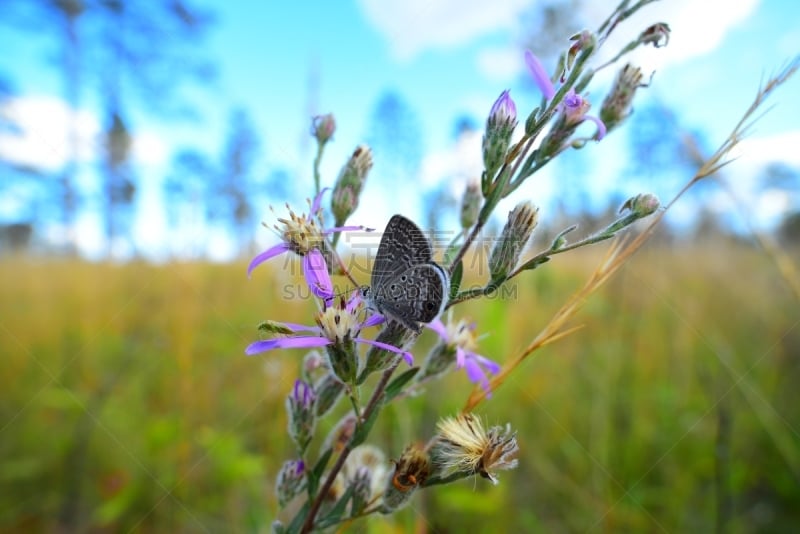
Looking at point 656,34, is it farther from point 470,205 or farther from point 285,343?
point 285,343

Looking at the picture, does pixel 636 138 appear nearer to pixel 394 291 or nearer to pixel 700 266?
pixel 394 291

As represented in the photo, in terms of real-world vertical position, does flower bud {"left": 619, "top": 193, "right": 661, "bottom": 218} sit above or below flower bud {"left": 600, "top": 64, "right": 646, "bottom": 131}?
below

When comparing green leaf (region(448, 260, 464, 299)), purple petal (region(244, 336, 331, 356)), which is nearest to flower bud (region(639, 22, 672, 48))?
green leaf (region(448, 260, 464, 299))

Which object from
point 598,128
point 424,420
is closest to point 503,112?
point 598,128

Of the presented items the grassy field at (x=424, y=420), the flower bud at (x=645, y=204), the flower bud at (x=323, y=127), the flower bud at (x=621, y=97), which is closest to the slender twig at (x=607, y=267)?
the flower bud at (x=645, y=204)

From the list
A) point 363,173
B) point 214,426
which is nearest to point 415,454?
point 363,173

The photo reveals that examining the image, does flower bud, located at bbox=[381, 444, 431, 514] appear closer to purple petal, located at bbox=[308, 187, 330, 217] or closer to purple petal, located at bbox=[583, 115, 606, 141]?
purple petal, located at bbox=[308, 187, 330, 217]
